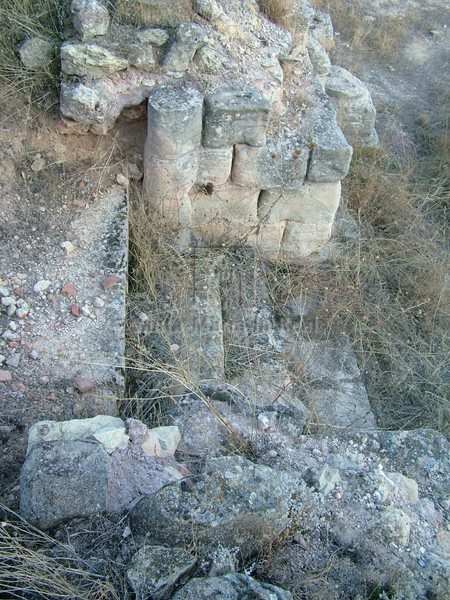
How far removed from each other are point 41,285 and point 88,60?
1.50 metres

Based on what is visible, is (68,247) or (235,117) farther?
(235,117)

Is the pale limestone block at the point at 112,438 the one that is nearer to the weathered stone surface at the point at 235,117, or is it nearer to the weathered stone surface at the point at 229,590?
the weathered stone surface at the point at 229,590

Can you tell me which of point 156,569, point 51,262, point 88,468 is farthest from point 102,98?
point 156,569

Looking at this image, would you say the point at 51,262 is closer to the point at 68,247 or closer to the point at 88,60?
the point at 68,247

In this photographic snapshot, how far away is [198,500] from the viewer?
6.68ft

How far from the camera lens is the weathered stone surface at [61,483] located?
2117 millimetres

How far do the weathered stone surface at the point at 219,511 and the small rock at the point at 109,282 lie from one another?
1.59m

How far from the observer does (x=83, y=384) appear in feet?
9.66

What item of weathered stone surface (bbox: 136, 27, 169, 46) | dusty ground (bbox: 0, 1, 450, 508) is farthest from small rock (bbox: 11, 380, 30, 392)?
weathered stone surface (bbox: 136, 27, 169, 46)

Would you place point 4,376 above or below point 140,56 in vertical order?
below

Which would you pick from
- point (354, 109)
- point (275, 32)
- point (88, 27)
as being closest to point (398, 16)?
point (354, 109)

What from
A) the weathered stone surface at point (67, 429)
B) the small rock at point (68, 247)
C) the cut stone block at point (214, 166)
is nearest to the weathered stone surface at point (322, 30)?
the cut stone block at point (214, 166)

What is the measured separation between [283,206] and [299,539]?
2.76m

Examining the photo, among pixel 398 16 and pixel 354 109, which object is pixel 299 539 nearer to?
pixel 354 109
